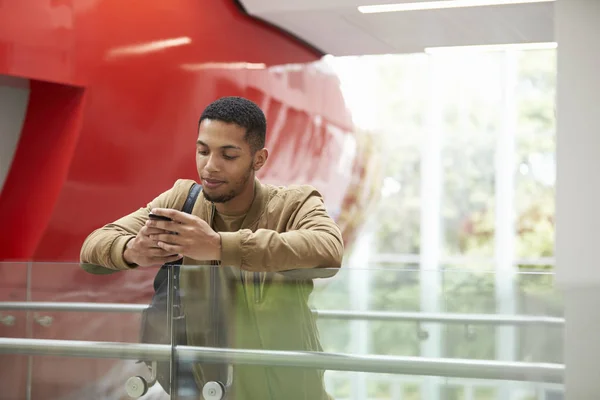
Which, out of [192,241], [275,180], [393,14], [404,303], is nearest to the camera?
[404,303]

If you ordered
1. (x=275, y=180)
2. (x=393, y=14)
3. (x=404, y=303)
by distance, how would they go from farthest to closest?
(x=275, y=180) → (x=393, y=14) → (x=404, y=303)

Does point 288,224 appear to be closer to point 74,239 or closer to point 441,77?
point 74,239

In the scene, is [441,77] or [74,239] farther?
[441,77]

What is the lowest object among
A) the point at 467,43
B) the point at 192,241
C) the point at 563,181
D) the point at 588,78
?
the point at 192,241

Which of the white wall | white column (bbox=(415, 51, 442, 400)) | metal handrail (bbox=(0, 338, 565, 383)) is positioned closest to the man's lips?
metal handrail (bbox=(0, 338, 565, 383))

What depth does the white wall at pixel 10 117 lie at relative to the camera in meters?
3.49

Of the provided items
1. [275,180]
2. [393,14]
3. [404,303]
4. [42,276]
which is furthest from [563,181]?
[42,276]

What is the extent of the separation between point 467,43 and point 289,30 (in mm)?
1255

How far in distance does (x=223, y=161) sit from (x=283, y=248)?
0.42 m

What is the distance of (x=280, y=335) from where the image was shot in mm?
2031

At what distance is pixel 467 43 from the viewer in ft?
18.7

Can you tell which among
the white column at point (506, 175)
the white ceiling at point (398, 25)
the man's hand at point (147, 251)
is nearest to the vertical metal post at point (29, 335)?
the man's hand at point (147, 251)

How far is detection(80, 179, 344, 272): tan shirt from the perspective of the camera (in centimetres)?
212

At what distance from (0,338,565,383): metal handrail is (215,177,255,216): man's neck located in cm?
50
